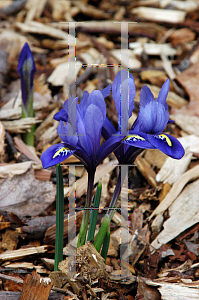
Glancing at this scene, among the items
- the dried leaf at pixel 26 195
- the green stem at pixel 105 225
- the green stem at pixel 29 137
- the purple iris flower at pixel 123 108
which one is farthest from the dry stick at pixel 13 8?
the green stem at pixel 105 225

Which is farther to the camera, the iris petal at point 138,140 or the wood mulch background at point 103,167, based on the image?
the wood mulch background at point 103,167

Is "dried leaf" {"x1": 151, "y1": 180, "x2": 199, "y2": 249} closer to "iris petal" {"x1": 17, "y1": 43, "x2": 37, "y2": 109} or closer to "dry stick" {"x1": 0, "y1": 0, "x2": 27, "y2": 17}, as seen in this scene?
"iris petal" {"x1": 17, "y1": 43, "x2": 37, "y2": 109}

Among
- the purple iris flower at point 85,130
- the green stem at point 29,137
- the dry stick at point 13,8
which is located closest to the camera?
the purple iris flower at point 85,130

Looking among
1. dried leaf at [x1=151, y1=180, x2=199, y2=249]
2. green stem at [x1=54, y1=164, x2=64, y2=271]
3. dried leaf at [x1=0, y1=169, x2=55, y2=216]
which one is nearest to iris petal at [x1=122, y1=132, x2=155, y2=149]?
green stem at [x1=54, y1=164, x2=64, y2=271]

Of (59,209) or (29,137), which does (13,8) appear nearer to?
(29,137)

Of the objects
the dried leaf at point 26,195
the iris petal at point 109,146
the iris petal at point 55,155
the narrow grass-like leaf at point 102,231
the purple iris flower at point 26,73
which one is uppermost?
the purple iris flower at point 26,73

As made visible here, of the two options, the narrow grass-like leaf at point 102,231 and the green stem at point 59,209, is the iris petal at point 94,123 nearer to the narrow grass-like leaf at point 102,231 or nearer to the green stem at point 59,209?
the green stem at point 59,209

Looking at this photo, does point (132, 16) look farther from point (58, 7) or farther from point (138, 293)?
point (138, 293)
